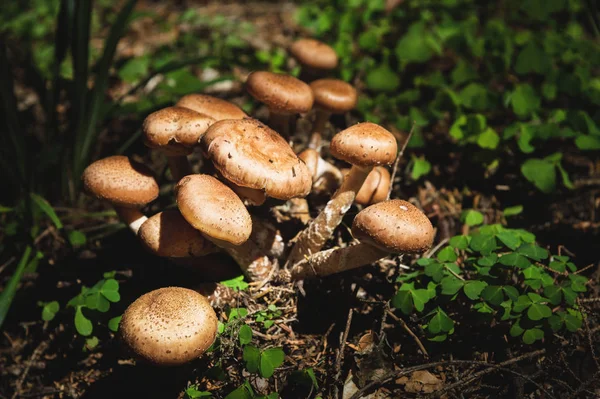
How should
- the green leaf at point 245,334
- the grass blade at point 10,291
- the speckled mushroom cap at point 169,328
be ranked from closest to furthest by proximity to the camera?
the speckled mushroom cap at point 169,328
the green leaf at point 245,334
the grass blade at point 10,291

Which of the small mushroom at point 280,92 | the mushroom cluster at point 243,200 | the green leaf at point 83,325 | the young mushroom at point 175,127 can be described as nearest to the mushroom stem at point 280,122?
the mushroom cluster at point 243,200

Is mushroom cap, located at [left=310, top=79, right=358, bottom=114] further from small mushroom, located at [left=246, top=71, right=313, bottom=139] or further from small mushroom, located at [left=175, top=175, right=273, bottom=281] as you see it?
small mushroom, located at [left=175, top=175, right=273, bottom=281]

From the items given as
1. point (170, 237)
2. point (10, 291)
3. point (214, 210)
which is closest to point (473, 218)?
point (214, 210)

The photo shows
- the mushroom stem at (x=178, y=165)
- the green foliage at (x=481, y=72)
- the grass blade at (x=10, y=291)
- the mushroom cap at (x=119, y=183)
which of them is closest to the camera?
the mushroom cap at (x=119, y=183)

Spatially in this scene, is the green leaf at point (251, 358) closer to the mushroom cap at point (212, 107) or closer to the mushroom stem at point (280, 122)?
the mushroom cap at point (212, 107)

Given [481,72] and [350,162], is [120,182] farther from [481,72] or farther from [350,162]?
[481,72]

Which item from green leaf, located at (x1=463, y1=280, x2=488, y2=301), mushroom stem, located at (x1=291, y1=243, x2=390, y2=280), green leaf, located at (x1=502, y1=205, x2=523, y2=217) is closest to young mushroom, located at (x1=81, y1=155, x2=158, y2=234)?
mushroom stem, located at (x1=291, y1=243, x2=390, y2=280)
